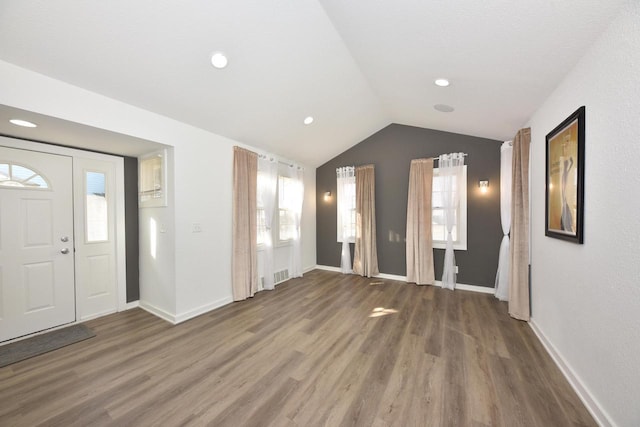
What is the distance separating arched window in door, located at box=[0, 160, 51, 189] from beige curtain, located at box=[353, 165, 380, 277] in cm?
456

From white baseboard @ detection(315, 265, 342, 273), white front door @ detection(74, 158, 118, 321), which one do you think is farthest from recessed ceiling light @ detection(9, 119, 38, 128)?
white baseboard @ detection(315, 265, 342, 273)

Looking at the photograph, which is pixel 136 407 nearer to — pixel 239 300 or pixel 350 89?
pixel 239 300

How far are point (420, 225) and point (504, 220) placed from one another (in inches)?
47.9

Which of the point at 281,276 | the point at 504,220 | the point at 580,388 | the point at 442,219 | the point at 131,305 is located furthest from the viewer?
the point at 281,276

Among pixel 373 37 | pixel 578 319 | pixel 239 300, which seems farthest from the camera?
pixel 239 300

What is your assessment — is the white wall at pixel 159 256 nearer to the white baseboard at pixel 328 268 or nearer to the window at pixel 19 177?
the window at pixel 19 177

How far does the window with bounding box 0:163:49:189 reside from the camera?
8.09 ft

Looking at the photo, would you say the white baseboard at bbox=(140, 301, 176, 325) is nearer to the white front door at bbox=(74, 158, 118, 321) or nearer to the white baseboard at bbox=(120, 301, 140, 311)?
the white baseboard at bbox=(120, 301, 140, 311)

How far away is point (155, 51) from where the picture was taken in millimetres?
1997

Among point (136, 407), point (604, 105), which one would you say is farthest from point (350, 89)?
point (136, 407)

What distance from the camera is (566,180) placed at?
1.96 metres

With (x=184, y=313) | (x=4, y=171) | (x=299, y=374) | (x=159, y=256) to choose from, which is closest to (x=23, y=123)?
(x=4, y=171)

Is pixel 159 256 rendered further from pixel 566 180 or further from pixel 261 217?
pixel 566 180

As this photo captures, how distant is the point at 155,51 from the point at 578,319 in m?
3.98
